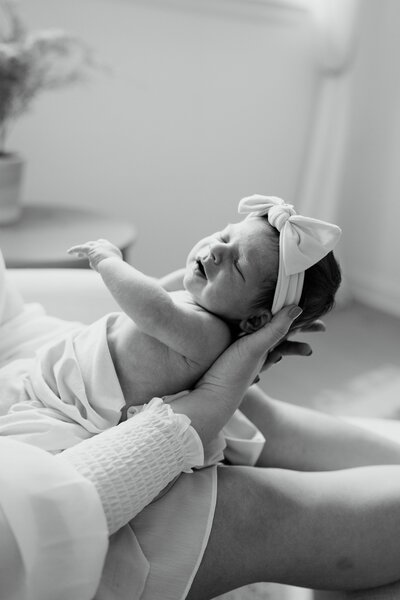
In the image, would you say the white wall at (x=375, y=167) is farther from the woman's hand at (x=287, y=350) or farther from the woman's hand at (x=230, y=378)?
the woman's hand at (x=230, y=378)

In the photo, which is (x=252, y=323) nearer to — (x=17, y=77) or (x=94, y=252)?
(x=94, y=252)

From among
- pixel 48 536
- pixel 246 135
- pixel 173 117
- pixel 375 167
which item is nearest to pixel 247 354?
pixel 48 536

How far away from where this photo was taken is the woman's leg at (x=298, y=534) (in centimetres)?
100

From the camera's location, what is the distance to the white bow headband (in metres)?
1.10

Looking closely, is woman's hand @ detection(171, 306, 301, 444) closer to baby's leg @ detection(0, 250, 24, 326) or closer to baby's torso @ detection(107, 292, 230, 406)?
baby's torso @ detection(107, 292, 230, 406)

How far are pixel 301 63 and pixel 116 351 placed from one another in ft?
8.50

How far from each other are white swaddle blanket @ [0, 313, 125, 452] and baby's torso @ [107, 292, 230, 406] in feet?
0.09

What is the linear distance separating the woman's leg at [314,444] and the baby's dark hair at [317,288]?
0.93 feet

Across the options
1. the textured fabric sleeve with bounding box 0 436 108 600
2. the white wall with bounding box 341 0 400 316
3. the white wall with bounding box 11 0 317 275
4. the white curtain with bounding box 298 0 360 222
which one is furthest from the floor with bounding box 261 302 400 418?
the textured fabric sleeve with bounding box 0 436 108 600

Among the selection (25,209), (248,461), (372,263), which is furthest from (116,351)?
(372,263)

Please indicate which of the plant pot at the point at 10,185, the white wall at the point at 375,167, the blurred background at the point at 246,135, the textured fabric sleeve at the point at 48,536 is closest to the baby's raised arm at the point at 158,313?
the textured fabric sleeve at the point at 48,536

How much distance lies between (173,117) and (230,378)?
2.13 m

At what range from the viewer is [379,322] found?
→ 3514 mm

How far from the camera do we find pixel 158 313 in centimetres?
113
